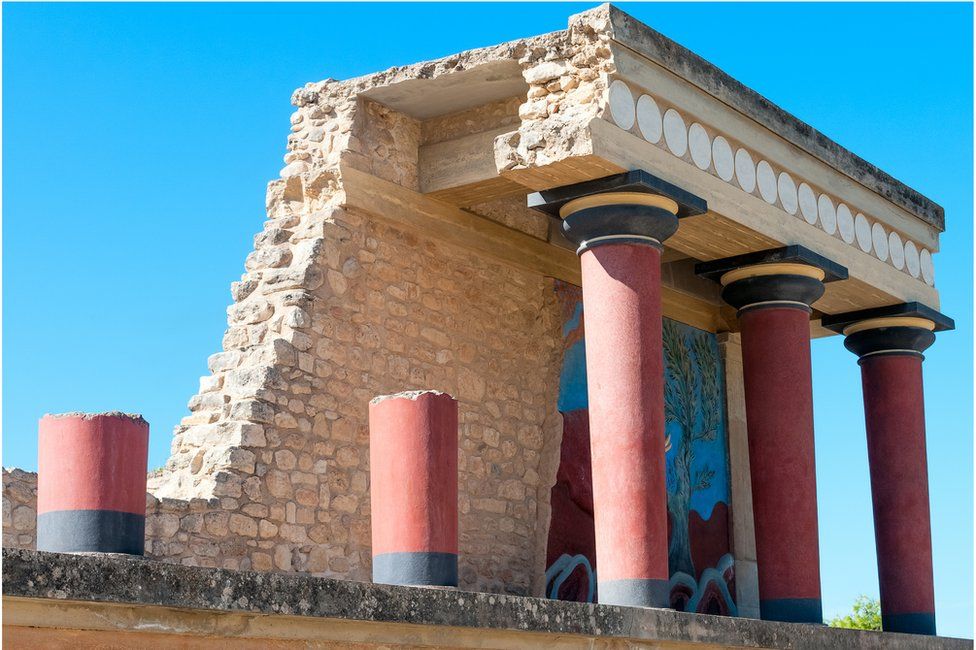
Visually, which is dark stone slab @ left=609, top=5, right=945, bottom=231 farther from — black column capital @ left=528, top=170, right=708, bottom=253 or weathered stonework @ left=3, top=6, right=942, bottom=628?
black column capital @ left=528, top=170, right=708, bottom=253

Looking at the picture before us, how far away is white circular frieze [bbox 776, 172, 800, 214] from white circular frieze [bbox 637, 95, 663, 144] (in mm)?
1642

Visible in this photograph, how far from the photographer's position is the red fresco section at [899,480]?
12.3 m

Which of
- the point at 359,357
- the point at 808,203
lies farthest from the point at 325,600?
the point at 808,203

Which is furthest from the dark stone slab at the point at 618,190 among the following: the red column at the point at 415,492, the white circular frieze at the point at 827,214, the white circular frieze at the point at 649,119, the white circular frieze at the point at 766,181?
the red column at the point at 415,492

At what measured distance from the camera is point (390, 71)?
33.1 feet

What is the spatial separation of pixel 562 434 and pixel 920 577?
135 inches

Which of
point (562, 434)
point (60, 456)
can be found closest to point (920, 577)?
point (562, 434)

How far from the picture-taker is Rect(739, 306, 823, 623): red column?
10.5 metres

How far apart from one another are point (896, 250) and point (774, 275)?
2.07 meters

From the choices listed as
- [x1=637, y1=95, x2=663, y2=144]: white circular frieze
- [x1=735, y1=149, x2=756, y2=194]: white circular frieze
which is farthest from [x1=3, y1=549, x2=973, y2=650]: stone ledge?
[x1=735, y1=149, x2=756, y2=194]: white circular frieze

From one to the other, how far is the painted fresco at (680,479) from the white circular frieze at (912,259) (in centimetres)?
186

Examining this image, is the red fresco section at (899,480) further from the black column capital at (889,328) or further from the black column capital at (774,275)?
the black column capital at (774,275)

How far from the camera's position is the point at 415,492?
22.7ft

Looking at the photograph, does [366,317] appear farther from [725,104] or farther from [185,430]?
[725,104]
